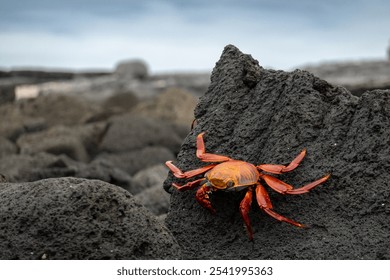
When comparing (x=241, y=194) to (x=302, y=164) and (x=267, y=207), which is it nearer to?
(x=267, y=207)

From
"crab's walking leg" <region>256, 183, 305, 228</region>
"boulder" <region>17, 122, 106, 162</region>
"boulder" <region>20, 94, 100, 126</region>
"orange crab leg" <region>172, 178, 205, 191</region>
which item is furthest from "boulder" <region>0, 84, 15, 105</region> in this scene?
"crab's walking leg" <region>256, 183, 305, 228</region>

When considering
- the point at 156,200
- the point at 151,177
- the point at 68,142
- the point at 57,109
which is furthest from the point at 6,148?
the point at 156,200

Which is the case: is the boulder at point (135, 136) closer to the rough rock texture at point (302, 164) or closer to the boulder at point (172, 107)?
the boulder at point (172, 107)

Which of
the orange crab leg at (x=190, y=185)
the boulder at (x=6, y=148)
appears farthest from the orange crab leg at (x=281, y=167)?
the boulder at (x=6, y=148)

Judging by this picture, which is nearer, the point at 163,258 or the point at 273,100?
the point at 163,258

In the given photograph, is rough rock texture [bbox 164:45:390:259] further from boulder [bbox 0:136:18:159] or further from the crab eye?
boulder [bbox 0:136:18:159]

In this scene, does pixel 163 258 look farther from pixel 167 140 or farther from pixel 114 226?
pixel 167 140

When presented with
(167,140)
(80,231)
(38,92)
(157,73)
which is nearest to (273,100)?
(80,231)

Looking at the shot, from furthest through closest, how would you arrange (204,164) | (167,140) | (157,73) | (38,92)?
(157,73)
(38,92)
(167,140)
(204,164)
